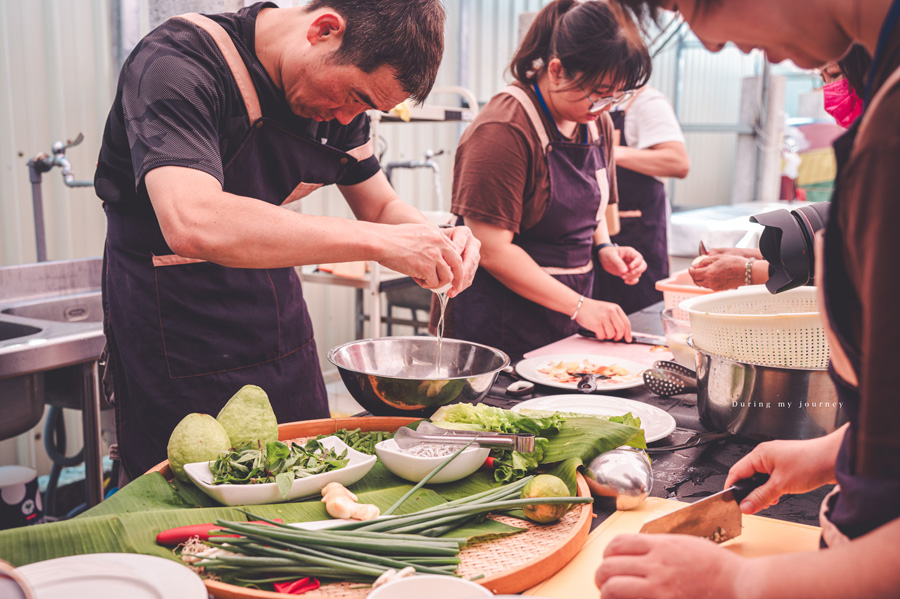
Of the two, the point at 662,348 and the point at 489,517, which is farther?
the point at 662,348

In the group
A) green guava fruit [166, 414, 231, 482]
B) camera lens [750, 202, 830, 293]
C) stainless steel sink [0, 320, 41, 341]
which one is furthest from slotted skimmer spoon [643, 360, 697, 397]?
stainless steel sink [0, 320, 41, 341]

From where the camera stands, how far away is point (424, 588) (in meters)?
0.82

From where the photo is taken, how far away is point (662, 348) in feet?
7.34

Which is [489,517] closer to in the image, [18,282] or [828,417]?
[828,417]

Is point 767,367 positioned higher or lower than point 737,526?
higher

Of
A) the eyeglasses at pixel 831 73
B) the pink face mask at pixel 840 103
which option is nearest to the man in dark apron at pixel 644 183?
the pink face mask at pixel 840 103

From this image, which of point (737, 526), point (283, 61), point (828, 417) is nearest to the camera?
point (737, 526)

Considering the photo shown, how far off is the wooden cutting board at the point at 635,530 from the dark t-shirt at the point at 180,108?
954 millimetres

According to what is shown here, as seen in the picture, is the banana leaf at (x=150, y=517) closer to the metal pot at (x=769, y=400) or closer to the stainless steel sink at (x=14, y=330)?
the metal pot at (x=769, y=400)

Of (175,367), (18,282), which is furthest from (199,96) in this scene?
(18,282)

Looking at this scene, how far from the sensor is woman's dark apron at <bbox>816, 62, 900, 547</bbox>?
59 centimetres

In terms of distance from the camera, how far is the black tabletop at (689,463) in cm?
118

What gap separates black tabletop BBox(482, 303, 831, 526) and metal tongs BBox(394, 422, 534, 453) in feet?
0.52

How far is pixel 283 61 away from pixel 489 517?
1091 millimetres
